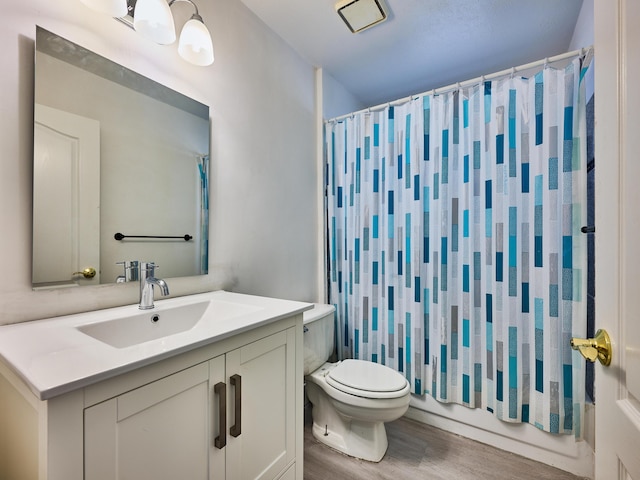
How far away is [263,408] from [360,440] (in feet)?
2.86

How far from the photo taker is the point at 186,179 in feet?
→ 4.41

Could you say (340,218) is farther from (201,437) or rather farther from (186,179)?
(201,437)

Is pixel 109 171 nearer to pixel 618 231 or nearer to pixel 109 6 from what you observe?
pixel 109 6

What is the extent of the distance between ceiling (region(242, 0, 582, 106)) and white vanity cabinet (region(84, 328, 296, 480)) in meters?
1.74

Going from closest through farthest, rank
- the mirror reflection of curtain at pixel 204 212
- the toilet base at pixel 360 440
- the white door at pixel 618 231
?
the white door at pixel 618 231 < the mirror reflection of curtain at pixel 204 212 < the toilet base at pixel 360 440

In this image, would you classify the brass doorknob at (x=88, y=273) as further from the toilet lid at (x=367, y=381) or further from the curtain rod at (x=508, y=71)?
the curtain rod at (x=508, y=71)

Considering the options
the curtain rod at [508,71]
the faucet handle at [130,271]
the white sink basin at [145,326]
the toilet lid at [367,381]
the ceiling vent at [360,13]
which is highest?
the ceiling vent at [360,13]

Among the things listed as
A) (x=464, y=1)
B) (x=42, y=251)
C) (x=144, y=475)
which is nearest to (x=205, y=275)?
(x=42, y=251)

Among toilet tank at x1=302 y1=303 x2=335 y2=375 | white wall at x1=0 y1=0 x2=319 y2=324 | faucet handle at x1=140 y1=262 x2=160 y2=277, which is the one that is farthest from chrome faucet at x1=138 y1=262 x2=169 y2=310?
toilet tank at x1=302 y1=303 x2=335 y2=375

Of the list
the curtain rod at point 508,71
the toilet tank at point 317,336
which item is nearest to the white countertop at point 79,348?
the toilet tank at point 317,336

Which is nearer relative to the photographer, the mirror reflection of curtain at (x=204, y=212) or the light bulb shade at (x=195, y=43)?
the light bulb shade at (x=195, y=43)

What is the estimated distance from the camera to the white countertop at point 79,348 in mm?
538

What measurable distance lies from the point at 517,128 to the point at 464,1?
736 millimetres

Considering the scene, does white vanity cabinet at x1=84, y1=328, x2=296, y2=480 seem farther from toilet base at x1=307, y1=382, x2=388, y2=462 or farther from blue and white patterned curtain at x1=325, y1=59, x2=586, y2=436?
blue and white patterned curtain at x1=325, y1=59, x2=586, y2=436
